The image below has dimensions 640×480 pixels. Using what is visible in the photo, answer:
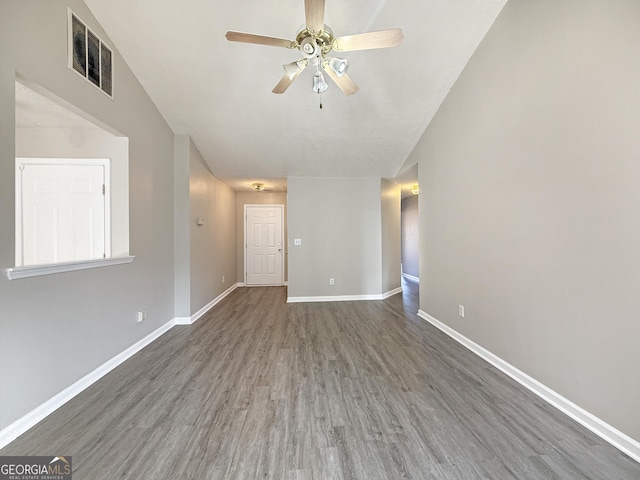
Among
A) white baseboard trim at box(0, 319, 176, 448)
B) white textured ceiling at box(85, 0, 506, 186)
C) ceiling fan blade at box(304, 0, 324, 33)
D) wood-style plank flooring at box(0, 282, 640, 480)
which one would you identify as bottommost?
wood-style plank flooring at box(0, 282, 640, 480)

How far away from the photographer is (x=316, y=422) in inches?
65.3

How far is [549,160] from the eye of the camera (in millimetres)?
1890

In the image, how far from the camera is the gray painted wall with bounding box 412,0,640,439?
1.46m

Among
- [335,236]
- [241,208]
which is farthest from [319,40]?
[241,208]

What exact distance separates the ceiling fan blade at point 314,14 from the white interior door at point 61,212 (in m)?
2.41

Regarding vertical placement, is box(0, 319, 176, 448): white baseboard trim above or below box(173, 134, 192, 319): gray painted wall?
below

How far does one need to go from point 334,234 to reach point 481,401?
3464 mm

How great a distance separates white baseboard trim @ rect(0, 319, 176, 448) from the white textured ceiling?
2694mm

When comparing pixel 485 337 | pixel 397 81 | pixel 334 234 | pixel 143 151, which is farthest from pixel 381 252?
pixel 143 151

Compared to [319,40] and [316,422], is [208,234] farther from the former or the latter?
[316,422]

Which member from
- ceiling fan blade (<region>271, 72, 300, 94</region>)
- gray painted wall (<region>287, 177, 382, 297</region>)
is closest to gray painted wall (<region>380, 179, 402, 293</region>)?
gray painted wall (<region>287, 177, 382, 297</region>)

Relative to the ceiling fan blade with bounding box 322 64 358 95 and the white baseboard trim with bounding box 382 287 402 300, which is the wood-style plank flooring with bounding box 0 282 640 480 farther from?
the ceiling fan blade with bounding box 322 64 358 95

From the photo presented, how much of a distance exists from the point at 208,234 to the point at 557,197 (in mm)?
4476

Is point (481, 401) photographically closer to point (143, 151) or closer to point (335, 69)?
point (335, 69)
